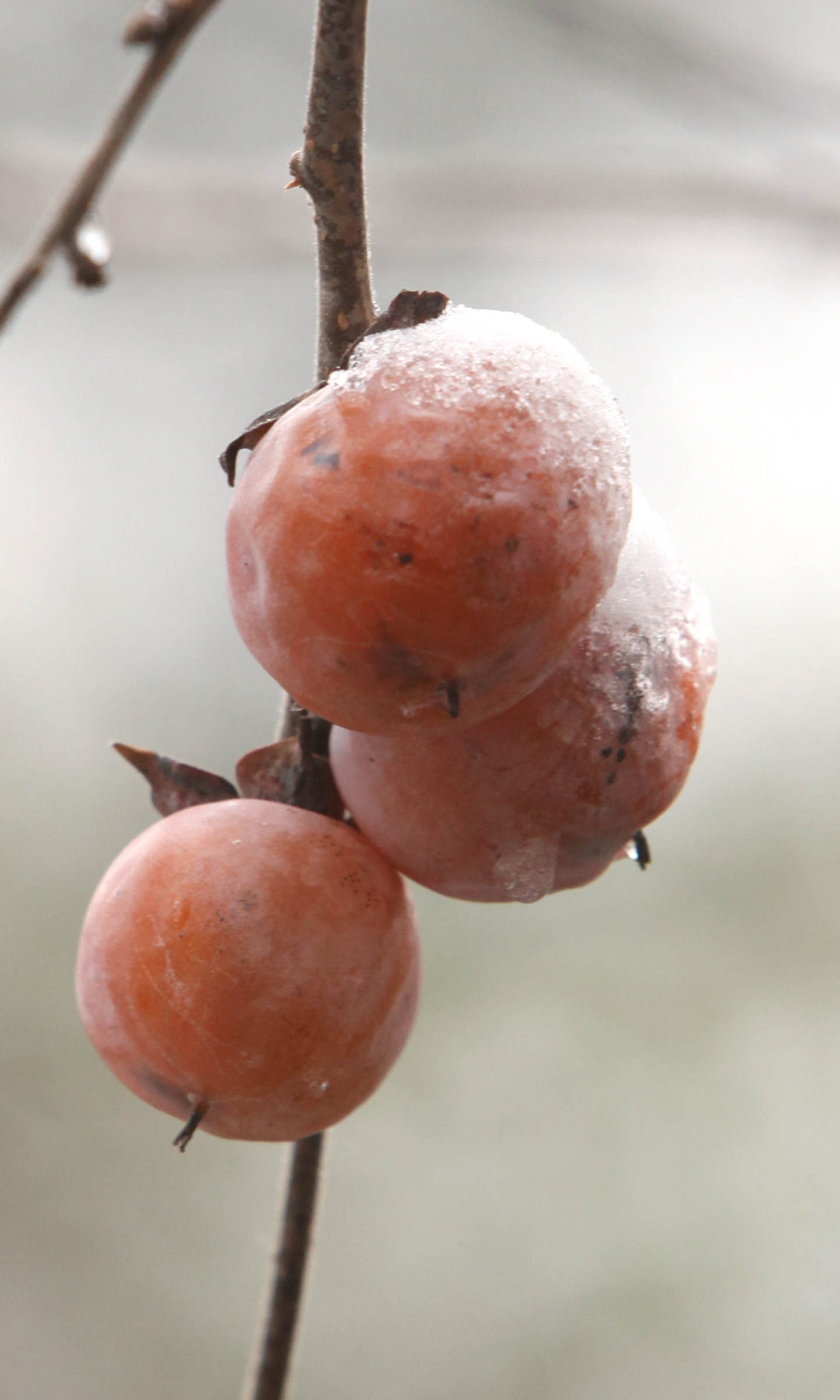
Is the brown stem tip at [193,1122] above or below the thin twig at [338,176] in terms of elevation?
below

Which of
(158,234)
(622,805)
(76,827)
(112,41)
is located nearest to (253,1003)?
(622,805)

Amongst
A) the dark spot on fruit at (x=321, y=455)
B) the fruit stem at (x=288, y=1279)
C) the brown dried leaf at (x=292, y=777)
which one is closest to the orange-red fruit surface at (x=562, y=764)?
the brown dried leaf at (x=292, y=777)

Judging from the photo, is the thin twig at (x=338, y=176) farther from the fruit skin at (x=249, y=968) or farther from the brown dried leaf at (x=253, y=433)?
the fruit skin at (x=249, y=968)

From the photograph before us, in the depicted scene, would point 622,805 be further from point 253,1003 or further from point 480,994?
point 480,994

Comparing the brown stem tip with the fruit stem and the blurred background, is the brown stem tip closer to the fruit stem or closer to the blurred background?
the fruit stem

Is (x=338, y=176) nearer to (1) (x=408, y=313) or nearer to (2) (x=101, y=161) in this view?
(1) (x=408, y=313)

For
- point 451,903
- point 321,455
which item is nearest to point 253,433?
point 321,455
